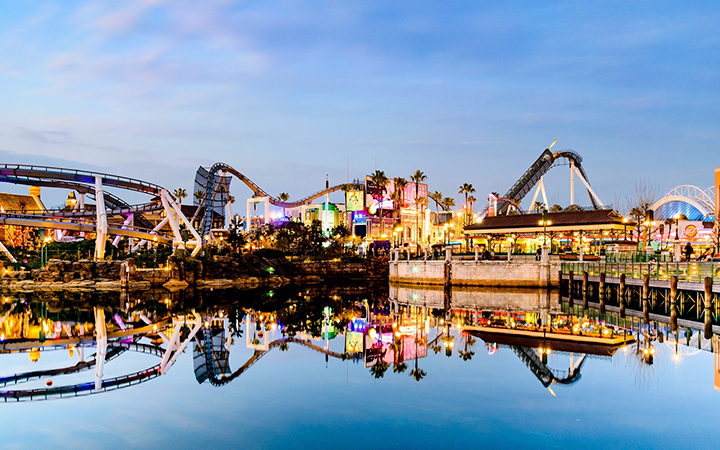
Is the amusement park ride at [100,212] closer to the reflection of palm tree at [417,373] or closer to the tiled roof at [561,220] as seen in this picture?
the tiled roof at [561,220]

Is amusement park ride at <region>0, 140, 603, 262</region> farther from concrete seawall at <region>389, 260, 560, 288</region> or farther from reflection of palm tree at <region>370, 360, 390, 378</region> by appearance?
reflection of palm tree at <region>370, 360, 390, 378</region>

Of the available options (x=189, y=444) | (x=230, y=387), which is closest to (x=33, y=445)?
(x=189, y=444)

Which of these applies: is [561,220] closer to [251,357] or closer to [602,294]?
[602,294]

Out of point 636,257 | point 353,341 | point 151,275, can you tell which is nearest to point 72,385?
point 353,341

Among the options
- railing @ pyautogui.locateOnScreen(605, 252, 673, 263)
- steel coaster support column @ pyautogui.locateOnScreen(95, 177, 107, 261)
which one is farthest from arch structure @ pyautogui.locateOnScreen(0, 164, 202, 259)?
railing @ pyautogui.locateOnScreen(605, 252, 673, 263)

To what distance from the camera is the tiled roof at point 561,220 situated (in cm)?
5948

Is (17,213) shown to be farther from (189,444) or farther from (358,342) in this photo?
(189,444)

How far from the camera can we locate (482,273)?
176 feet

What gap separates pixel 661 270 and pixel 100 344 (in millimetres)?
30544

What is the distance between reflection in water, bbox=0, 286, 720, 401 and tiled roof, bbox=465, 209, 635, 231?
1529cm

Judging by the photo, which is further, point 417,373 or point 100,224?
point 100,224

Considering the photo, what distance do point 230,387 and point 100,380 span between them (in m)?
4.51

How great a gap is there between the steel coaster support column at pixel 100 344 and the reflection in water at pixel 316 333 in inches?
3.9

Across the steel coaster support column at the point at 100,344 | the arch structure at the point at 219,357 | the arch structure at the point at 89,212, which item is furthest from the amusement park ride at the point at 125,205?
the arch structure at the point at 219,357
